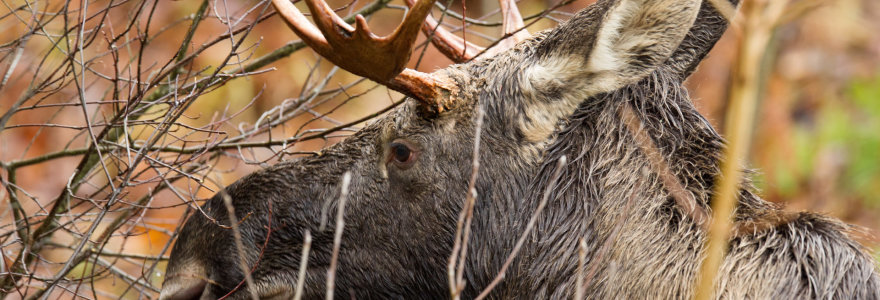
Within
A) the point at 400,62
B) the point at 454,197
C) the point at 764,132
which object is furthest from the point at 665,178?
the point at 764,132

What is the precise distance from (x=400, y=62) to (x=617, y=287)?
111cm

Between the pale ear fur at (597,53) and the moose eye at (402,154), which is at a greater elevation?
the pale ear fur at (597,53)

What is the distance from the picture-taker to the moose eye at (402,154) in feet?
11.6

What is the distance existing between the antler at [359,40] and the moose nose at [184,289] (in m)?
1.15

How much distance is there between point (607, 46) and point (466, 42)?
3.12 ft

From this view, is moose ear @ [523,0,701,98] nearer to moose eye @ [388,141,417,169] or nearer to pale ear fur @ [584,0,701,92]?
pale ear fur @ [584,0,701,92]

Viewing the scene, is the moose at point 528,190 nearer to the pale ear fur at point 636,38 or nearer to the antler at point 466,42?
the pale ear fur at point 636,38

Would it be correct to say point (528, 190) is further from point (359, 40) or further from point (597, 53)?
point (359, 40)

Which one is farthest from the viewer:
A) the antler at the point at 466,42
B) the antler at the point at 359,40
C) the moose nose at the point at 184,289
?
the antler at the point at 466,42

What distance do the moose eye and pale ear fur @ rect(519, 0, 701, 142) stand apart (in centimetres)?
45

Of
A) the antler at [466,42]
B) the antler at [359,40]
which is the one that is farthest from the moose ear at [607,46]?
the antler at [359,40]

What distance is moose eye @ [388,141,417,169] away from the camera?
139 inches

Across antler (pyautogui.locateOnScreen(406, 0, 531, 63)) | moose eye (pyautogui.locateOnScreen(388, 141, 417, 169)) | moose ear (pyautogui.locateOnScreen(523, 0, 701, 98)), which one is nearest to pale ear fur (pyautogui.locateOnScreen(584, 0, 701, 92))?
moose ear (pyautogui.locateOnScreen(523, 0, 701, 98))

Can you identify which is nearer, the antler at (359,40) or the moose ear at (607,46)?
the antler at (359,40)
